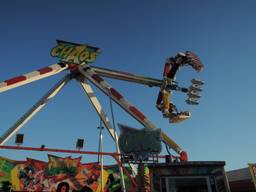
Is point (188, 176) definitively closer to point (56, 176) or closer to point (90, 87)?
point (90, 87)

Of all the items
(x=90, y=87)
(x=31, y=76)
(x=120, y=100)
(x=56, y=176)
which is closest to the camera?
(x=31, y=76)

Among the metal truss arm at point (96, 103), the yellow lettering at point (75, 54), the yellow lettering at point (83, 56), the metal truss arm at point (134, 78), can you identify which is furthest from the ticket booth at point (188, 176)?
the yellow lettering at point (83, 56)

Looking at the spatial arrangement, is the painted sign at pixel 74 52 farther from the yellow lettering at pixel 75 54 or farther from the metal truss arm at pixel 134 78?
the metal truss arm at pixel 134 78

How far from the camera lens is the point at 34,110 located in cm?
2983

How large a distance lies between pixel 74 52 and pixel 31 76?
6.13 metres

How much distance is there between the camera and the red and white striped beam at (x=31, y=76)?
1033 inches

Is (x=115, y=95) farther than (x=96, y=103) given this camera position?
No

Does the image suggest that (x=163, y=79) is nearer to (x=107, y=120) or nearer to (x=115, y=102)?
(x=115, y=102)

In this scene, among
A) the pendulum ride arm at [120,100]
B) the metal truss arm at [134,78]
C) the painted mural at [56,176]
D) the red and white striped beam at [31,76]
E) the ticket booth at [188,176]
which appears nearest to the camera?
the ticket booth at [188,176]

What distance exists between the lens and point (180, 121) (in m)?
31.1

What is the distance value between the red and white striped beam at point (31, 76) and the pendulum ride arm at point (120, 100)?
8.95 ft

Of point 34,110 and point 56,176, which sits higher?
point 34,110

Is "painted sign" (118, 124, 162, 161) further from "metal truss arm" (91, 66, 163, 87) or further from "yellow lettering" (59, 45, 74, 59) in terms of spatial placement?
"yellow lettering" (59, 45, 74, 59)

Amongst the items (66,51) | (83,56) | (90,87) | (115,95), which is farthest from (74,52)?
(115,95)
